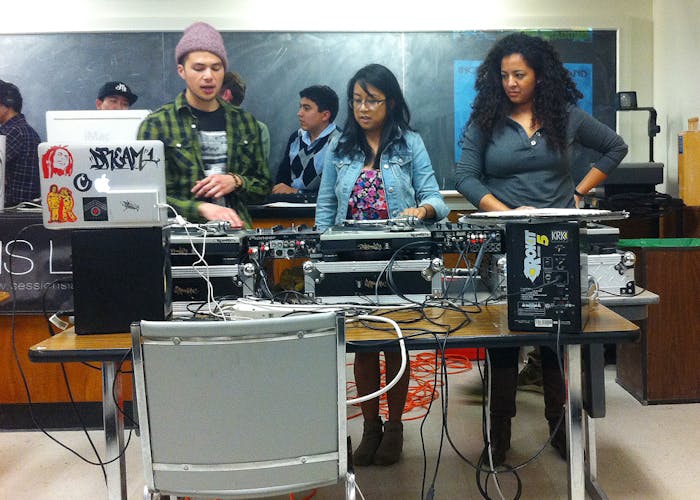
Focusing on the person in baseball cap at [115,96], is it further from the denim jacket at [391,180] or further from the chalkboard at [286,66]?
the denim jacket at [391,180]

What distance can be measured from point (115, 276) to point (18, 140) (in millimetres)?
2791

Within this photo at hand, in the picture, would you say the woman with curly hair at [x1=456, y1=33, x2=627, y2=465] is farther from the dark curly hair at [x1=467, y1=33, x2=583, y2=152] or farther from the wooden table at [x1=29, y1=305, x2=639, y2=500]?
the wooden table at [x1=29, y1=305, x2=639, y2=500]

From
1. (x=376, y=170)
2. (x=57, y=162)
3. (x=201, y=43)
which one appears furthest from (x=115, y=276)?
(x=201, y=43)

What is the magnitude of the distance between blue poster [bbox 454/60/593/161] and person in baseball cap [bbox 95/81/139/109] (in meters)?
1.94

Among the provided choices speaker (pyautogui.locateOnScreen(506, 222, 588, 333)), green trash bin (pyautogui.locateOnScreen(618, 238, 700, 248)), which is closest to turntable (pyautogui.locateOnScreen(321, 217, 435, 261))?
speaker (pyautogui.locateOnScreen(506, 222, 588, 333))

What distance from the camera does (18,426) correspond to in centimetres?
328

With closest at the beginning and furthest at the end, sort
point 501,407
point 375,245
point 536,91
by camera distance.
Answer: point 375,245 → point 501,407 → point 536,91

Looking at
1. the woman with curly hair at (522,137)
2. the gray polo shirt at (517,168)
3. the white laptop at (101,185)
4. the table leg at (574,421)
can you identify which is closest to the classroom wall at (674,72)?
the woman with curly hair at (522,137)

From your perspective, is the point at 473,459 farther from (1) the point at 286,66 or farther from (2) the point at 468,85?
(1) the point at 286,66

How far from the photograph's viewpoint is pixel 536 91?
3078 mm

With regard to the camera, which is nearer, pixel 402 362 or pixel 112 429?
pixel 402 362

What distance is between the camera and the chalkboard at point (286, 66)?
173 inches

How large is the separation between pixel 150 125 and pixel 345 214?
99 cm

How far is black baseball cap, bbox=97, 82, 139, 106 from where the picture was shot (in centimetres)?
437
